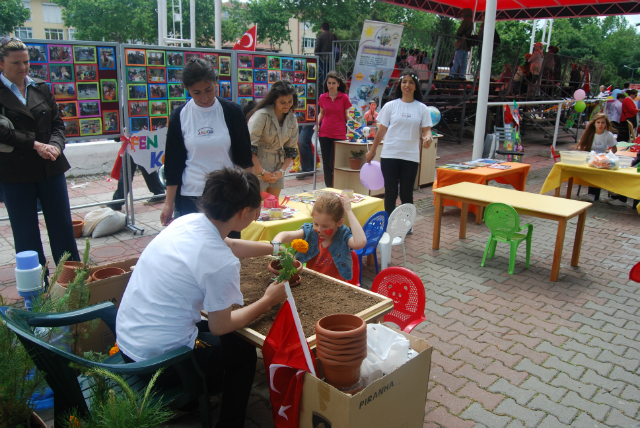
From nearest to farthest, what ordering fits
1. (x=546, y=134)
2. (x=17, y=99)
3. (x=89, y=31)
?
(x=17, y=99) < (x=546, y=134) < (x=89, y=31)

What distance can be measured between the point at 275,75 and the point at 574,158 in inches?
184

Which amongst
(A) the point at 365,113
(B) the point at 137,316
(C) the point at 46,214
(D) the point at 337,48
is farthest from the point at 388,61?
(B) the point at 137,316

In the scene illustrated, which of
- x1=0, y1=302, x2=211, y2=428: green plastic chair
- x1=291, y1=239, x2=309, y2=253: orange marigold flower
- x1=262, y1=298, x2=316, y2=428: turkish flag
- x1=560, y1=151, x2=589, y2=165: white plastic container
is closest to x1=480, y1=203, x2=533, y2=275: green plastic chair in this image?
x1=560, y1=151, x2=589, y2=165: white plastic container

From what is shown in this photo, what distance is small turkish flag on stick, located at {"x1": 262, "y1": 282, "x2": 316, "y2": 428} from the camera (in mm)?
1862

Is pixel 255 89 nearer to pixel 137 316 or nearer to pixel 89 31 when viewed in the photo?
pixel 137 316

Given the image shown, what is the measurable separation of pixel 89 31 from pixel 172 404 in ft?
128

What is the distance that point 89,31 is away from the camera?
34.3 meters

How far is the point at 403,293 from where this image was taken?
2.87 metres

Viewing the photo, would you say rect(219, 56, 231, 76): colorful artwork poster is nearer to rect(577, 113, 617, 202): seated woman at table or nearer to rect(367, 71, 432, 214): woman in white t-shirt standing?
rect(367, 71, 432, 214): woman in white t-shirt standing

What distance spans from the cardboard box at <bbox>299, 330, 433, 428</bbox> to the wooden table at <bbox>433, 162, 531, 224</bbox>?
4243mm

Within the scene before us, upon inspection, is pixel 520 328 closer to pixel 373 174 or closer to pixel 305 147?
pixel 373 174

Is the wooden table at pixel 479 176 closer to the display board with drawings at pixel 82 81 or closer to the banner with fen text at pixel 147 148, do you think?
the banner with fen text at pixel 147 148

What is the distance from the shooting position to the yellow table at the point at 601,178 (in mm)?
6398

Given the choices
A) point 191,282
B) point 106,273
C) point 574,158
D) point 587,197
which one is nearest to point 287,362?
point 191,282
